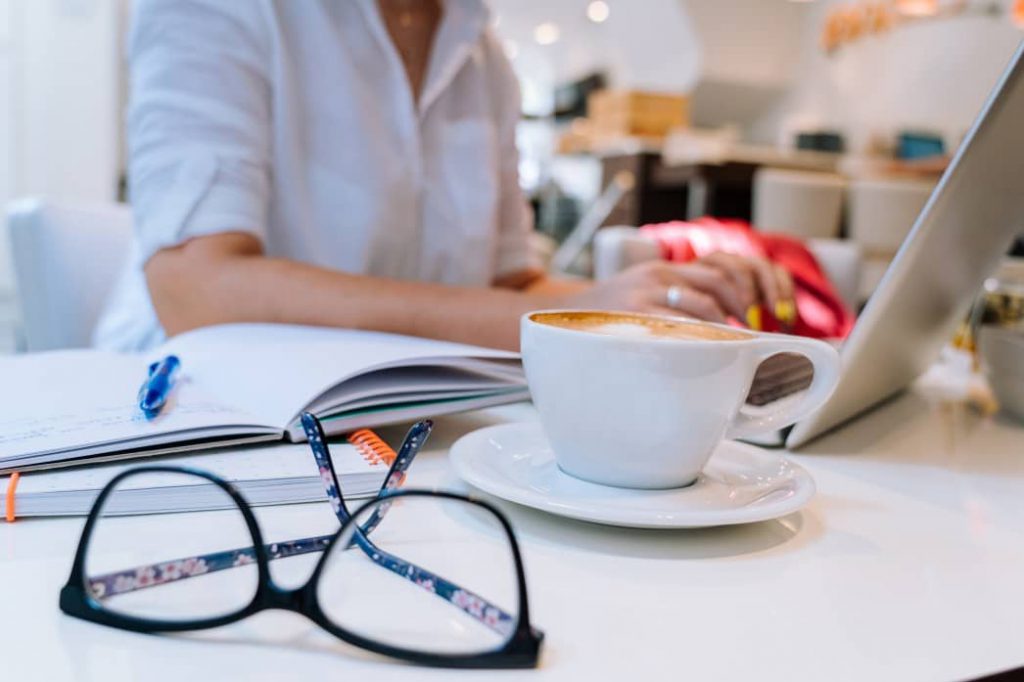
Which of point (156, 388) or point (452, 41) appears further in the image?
point (452, 41)

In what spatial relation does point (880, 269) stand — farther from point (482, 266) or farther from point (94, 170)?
point (94, 170)

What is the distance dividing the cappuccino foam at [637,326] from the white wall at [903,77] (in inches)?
153

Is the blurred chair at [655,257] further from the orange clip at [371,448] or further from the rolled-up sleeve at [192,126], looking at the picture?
the orange clip at [371,448]

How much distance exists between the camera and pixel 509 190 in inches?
42.1

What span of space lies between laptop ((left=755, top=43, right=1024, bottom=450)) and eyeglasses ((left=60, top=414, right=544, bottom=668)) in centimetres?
24

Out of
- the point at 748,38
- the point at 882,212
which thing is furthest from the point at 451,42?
the point at 748,38

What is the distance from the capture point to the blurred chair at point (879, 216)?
9.08 ft

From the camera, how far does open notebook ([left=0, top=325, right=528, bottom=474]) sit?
37 cm

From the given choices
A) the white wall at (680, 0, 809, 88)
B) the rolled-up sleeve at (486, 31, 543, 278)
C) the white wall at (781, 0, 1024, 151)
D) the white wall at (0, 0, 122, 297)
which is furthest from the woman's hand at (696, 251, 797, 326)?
the white wall at (680, 0, 809, 88)

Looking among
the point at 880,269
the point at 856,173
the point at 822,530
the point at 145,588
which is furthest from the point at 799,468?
the point at 856,173

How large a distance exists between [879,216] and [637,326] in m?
2.77

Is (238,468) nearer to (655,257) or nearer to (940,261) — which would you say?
(940,261)

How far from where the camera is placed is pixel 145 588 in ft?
0.84

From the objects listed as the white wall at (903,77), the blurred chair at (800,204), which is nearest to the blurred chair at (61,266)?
the blurred chair at (800,204)
